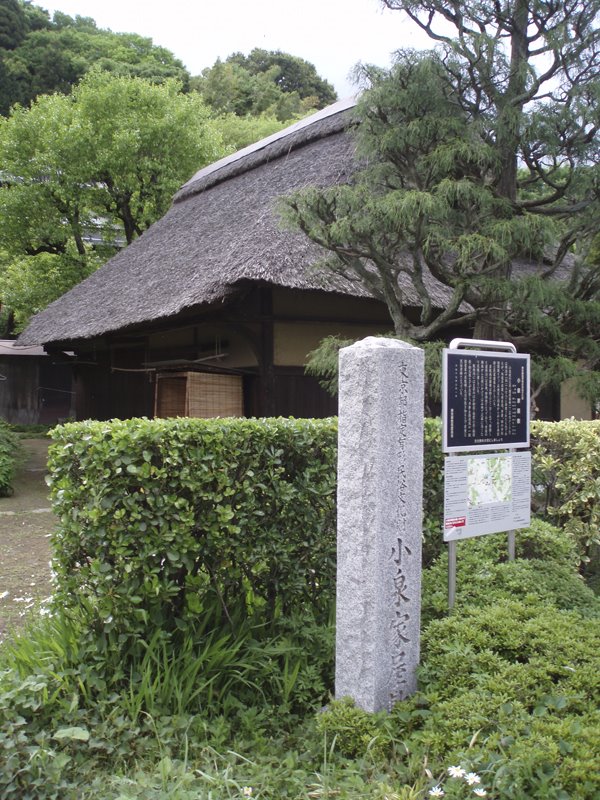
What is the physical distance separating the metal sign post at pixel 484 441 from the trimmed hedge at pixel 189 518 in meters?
0.64

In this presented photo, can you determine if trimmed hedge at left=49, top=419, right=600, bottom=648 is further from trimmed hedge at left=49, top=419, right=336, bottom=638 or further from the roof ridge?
the roof ridge

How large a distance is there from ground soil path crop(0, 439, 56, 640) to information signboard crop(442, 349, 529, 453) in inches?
94.7

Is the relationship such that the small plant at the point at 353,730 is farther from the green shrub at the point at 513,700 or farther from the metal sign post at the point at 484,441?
the metal sign post at the point at 484,441

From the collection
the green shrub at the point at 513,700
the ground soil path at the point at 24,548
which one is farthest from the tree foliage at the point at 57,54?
the green shrub at the point at 513,700

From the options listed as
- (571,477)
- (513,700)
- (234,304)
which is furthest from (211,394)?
(513,700)

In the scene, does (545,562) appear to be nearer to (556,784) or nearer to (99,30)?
(556,784)

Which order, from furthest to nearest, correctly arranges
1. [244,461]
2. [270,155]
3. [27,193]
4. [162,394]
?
[27,193] → [270,155] → [162,394] → [244,461]

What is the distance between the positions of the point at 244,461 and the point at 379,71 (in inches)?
177

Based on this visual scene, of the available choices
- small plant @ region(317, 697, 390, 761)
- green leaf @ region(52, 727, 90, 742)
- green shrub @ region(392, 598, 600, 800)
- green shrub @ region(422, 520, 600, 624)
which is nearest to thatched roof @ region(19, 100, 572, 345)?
green shrub @ region(422, 520, 600, 624)

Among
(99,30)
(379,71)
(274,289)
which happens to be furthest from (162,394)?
(99,30)

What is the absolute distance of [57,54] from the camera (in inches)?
914

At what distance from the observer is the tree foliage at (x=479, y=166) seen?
5938mm

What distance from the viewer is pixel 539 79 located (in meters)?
6.29

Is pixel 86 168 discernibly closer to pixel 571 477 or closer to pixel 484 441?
pixel 571 477
